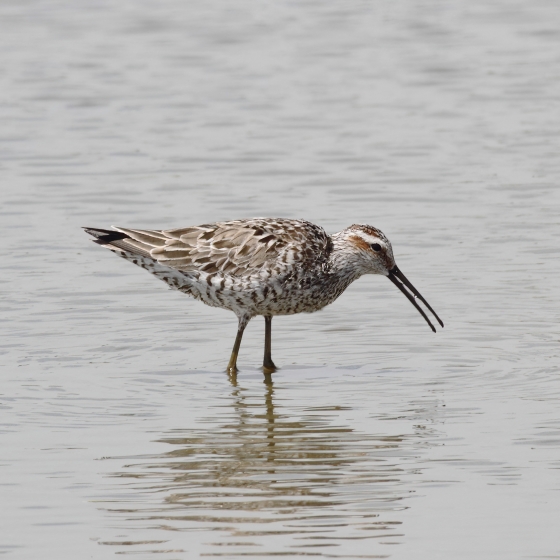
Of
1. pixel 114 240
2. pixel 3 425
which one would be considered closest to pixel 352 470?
pixel 3 425

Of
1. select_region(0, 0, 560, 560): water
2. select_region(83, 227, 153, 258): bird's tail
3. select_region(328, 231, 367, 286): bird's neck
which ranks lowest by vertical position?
select_region(0, 0, 560, 560): water

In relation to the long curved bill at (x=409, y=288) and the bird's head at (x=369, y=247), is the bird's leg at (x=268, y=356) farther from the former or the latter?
the long curved bill at (x=409, y=288)

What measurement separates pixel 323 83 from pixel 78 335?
12.7 metres

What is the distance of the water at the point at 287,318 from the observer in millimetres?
8367

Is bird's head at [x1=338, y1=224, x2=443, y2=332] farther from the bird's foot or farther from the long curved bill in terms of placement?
the bird's foot

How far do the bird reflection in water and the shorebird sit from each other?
1.53 metres

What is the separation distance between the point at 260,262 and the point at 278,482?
3584mm

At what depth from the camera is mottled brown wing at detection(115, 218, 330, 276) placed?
12.2 metres

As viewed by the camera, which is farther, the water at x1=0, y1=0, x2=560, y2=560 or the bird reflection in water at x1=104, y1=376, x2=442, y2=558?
the water at x1=0, y1=0, x2=560, y2=560

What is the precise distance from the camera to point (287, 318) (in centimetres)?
1416

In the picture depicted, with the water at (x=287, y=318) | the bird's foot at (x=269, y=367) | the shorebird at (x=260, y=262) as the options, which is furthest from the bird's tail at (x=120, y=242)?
the bird's foot at (x=269, y=367)

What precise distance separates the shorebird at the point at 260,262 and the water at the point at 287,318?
1.71ft

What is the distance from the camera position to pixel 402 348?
12656 mm

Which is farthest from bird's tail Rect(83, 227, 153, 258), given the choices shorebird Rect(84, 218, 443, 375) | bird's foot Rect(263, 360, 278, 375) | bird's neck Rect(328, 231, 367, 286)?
bird's neck Rect(328, 231, 367, 286)
